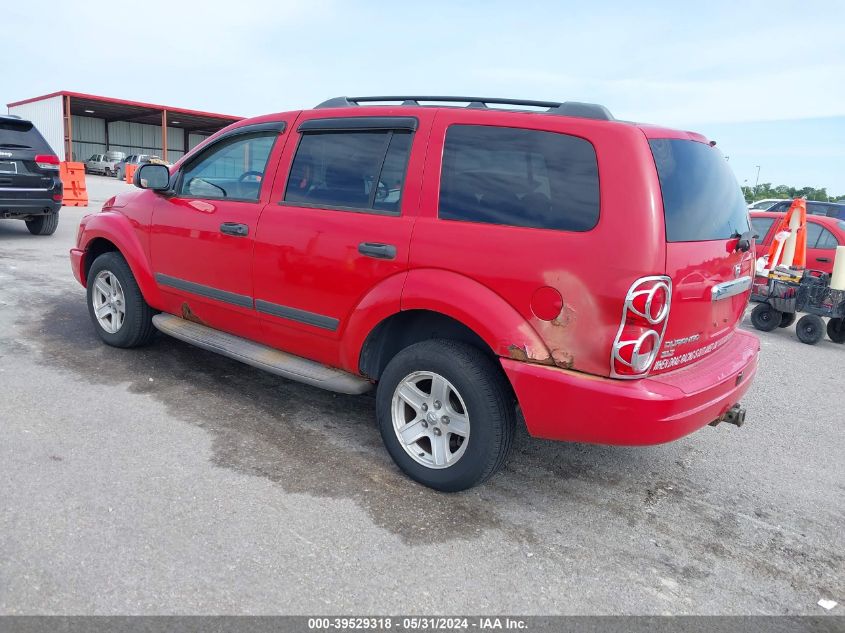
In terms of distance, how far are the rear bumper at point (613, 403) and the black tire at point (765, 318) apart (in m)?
6.31

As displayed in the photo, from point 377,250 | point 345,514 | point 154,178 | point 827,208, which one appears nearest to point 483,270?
point 377,250

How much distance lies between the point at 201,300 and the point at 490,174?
2.23 m

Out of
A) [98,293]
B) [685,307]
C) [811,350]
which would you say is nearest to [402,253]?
[685,307]

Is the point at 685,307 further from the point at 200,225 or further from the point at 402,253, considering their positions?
the point at 200,225

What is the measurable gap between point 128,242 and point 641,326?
3.72 meters

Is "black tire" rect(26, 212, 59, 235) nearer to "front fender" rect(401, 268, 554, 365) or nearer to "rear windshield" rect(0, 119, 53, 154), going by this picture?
"rear windshield" rect(0, 119, 53, 154)

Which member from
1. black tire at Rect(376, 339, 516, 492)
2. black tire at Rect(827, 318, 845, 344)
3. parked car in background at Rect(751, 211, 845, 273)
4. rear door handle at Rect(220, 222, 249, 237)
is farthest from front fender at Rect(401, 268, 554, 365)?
parked car in background at Rect(751, 211, 845, 273)

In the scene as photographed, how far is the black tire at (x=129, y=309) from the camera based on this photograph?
4746mm

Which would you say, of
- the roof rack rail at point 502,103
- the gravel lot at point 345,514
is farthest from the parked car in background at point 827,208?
the roof rack rail at point 502,103

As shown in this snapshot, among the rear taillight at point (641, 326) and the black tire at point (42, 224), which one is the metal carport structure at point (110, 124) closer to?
the black tire at point (42, 224)

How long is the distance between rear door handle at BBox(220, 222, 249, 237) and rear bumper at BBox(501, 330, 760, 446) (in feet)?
6.20

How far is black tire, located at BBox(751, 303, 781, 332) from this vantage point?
844cm

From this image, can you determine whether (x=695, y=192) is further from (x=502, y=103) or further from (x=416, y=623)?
(x=416, y=623)

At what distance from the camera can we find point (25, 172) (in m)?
9.41
